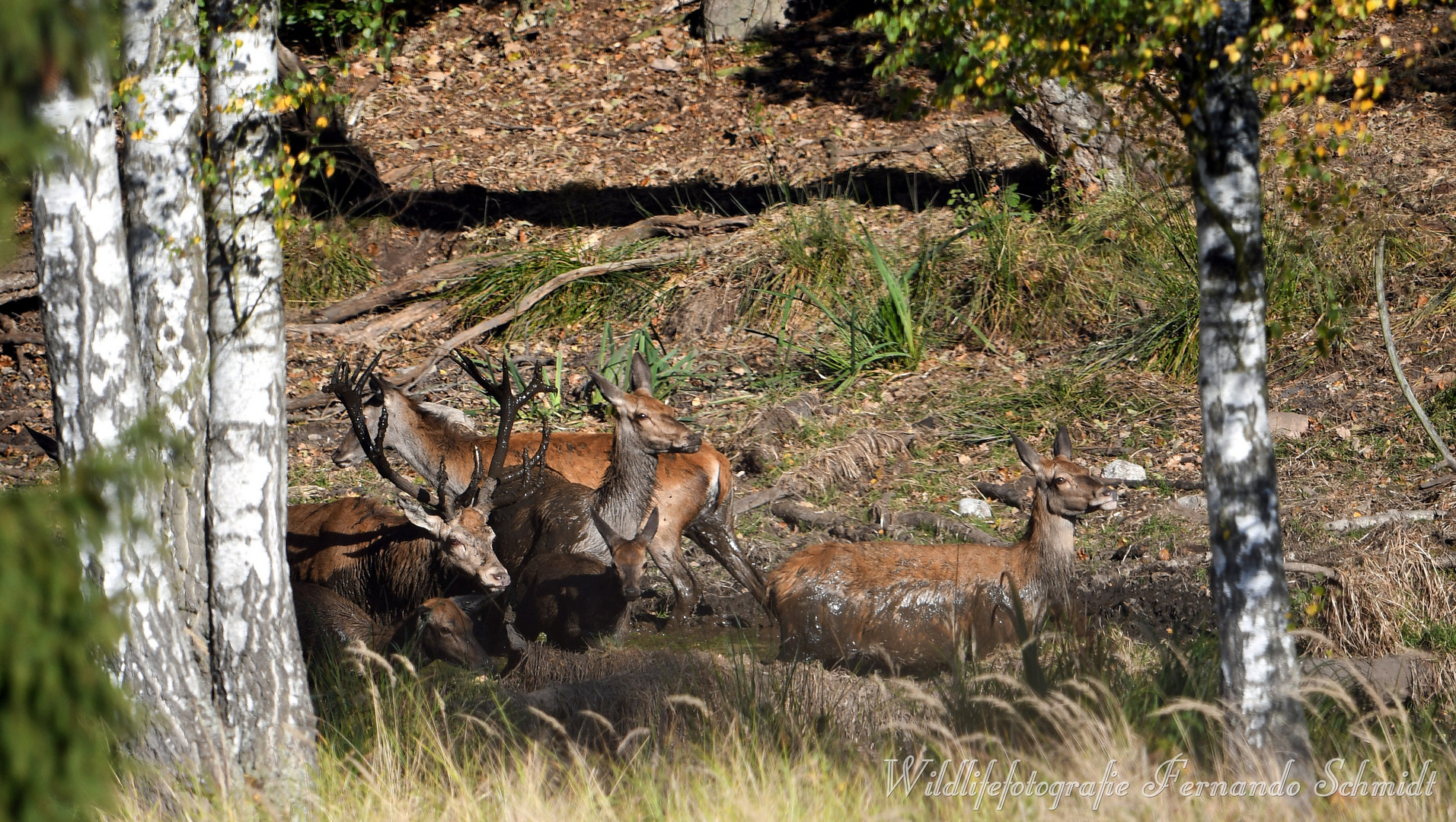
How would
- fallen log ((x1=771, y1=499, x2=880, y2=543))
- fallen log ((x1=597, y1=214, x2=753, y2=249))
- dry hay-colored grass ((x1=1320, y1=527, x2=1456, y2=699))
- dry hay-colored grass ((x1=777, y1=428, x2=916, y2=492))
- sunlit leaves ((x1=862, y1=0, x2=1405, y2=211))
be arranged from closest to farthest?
sunlit leaves ((x1=862, y1=0, x2=1405, y2=211))
dry hay-colored grass ((x1=1320, y1=527, x2=1456, y2=699))
fallen log ((x1=771, y1=499, x2=880, y2=543))
dry hay-colored grass ((x1=777, y1=428, x2=916, y2=492))
fallen log ((x1=597, y1=214, x2=753, y2=249))

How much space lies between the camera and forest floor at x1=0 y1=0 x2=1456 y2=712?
8711 millimetres

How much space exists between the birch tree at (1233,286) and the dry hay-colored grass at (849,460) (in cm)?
563

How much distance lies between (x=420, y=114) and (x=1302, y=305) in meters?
11.4

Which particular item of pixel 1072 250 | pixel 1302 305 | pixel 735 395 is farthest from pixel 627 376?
pixel 1302 305

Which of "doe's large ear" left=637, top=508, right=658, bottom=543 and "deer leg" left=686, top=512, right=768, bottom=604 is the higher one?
"doe's large ear" left=637, top=508, right=658, bottom=543

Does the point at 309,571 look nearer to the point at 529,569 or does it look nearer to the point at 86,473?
the point at 529,569

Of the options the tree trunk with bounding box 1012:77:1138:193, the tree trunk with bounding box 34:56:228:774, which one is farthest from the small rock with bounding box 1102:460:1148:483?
the tree trunk with bounding box 34:56:228:774

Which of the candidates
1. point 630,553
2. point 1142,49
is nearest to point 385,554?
point 630,553

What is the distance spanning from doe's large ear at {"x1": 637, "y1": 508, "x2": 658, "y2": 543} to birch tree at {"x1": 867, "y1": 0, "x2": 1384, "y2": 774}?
4.34m

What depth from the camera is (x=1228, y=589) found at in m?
3.99

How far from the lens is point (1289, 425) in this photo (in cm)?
945

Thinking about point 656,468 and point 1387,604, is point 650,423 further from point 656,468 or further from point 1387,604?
point 1387,604

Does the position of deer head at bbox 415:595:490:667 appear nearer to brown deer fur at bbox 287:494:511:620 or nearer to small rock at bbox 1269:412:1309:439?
brown deer fur at bbox 287:494:511:620

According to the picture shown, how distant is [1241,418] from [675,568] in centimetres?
510
